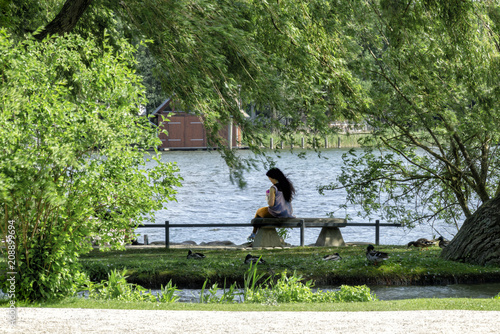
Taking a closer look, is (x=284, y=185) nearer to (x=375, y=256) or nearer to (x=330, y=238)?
(x=330, y=238)

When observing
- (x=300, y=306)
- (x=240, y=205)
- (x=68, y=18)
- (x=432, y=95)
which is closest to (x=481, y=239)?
(x=432, y=95)

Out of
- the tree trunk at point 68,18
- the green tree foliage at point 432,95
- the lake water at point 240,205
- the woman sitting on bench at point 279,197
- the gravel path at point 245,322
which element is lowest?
the lake water at point 240,205

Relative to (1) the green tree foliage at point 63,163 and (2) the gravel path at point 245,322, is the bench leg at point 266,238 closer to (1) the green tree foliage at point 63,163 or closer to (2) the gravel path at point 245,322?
(1) the green tree foliage at point 63,163

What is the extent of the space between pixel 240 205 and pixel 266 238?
66.9ft

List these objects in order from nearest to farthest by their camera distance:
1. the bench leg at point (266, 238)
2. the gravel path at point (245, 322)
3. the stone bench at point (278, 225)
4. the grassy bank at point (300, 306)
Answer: the gravel path at point (245, 322) → the grassy bank at point (300, 306) → the stone bench at point (278, 225) → the bench leg at point (266, 238)

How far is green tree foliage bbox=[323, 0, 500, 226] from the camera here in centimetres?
1002

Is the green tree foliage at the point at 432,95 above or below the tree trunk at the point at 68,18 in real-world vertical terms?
below

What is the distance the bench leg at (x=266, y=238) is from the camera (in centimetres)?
1404

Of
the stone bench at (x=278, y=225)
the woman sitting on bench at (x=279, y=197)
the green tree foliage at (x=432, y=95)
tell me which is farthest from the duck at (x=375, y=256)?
the woman sitting on bench at (x=279, y=197)

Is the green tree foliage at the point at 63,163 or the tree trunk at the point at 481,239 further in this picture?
the tree trunk at the point at 481,239

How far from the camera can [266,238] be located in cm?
1409

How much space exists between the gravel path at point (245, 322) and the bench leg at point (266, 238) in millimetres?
7433

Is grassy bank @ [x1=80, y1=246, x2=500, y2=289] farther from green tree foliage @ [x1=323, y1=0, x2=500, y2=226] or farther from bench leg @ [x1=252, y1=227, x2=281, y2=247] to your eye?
bench leg @ [x1=252, y1=227, x2=281, y2=247]

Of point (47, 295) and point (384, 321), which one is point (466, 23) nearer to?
point (384, 321)
